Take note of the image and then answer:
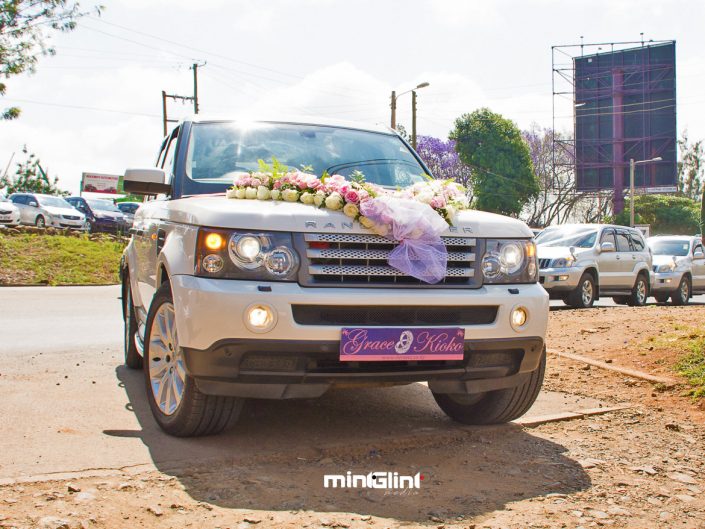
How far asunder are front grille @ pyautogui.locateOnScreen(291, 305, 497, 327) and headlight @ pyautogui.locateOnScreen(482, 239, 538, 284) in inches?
8.4

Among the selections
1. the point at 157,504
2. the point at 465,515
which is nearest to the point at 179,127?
the point at 157,504

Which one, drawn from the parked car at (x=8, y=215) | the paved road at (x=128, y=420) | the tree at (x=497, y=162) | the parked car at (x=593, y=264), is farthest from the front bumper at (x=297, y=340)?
the tree at (x=497, y=162)

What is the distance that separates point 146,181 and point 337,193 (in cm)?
146

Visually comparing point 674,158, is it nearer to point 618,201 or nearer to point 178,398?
point 618,201

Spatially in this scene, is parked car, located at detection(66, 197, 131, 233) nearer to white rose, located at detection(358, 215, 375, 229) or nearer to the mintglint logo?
white rose, located at detection(358, 215, 375, 229)

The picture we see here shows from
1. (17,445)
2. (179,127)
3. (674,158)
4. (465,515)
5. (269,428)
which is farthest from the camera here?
(674,158)

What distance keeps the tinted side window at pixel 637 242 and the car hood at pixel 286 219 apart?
43.5 feet

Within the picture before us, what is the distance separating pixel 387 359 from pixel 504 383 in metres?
0.81

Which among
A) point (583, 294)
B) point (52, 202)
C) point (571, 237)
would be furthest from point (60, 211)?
point (583, 294)

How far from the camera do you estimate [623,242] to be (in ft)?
54.3

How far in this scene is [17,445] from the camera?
4.24 meters

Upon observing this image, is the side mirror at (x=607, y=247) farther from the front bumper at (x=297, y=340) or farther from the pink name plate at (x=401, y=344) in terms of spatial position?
the pink name plate at (x=401, y=344)

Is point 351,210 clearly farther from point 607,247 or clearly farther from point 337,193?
point 607,247

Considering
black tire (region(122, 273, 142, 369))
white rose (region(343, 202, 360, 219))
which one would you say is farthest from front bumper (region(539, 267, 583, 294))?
white rose (region(343, 202, 360, 219))
